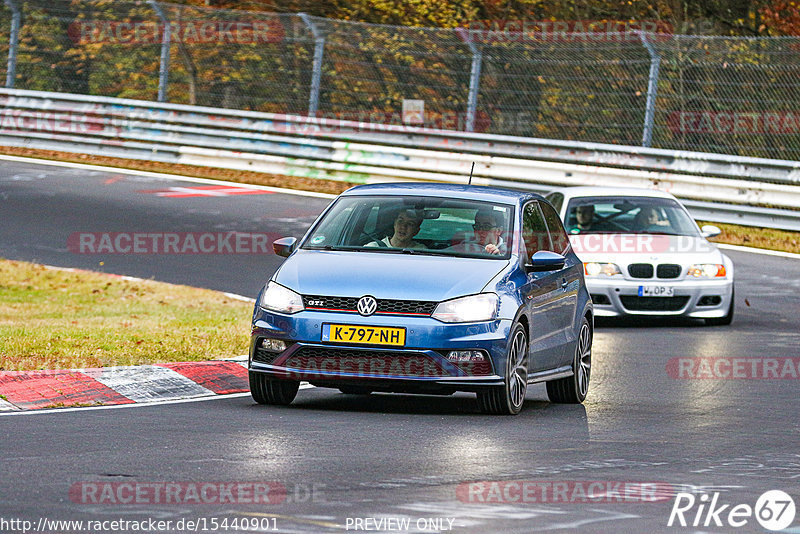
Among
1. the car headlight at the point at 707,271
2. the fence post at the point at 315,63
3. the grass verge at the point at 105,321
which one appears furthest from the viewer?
the fence post at the point at 315,63

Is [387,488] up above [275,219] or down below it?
above

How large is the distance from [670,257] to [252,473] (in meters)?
10.2

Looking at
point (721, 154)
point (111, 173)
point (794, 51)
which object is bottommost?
point (111, 173)

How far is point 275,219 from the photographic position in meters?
23.3

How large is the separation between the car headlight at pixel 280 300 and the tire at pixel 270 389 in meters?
0.48

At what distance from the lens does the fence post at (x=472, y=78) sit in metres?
26.5

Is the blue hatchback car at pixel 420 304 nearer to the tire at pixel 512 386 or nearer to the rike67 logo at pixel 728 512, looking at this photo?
the tire at pixel 512 386

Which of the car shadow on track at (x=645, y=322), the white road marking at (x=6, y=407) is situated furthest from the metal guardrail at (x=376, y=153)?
the white road marking at (x=6, y=407)

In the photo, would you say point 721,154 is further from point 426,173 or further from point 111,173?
point 111,173

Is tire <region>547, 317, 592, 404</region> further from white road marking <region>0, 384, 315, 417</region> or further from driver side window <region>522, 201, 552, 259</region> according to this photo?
white road marking <region>0, 384, 315, 417</region>

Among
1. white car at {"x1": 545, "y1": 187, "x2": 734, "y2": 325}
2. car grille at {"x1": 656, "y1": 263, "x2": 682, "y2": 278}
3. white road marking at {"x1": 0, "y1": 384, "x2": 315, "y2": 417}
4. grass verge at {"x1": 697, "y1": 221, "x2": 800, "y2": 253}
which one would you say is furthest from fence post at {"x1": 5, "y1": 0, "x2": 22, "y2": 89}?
white road marking at {"x1": 0, "y1": 384, "x2": 315, "y2": 417}

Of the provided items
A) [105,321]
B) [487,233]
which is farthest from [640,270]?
[487,233]

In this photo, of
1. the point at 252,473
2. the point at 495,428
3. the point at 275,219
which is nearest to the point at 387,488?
the point at 252,473

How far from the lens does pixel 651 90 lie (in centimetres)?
2481
